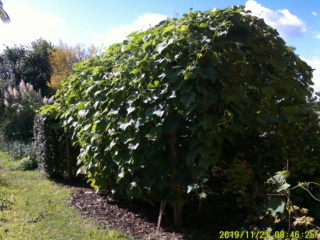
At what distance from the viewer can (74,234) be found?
3.75m

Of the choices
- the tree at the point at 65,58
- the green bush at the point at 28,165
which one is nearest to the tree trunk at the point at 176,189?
the green bush at the point at 28,165

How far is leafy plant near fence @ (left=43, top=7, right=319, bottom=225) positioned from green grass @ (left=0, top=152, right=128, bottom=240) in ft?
2.41

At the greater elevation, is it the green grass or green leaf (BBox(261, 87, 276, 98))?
green leaf (BBox(261, 87, 276, 98))

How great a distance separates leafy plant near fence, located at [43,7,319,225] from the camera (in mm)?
3018

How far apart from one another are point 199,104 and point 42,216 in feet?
9.34

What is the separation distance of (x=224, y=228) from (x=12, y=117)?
10.6 metres

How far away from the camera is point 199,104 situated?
2.94m

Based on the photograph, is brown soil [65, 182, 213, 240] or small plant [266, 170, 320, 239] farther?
brown soil [65, 182, 213, 240]

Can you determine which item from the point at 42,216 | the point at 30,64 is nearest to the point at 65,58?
the point at 30,64

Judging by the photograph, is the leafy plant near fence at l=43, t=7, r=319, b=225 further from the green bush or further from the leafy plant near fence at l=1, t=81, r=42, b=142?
the leafy plant near fence at l=1, t=81, r=42, b=142

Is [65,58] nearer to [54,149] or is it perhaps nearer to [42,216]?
[54,149]

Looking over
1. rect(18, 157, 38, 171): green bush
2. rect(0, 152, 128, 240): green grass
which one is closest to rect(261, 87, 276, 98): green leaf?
rect(0, 152, 128, 240): green grass
